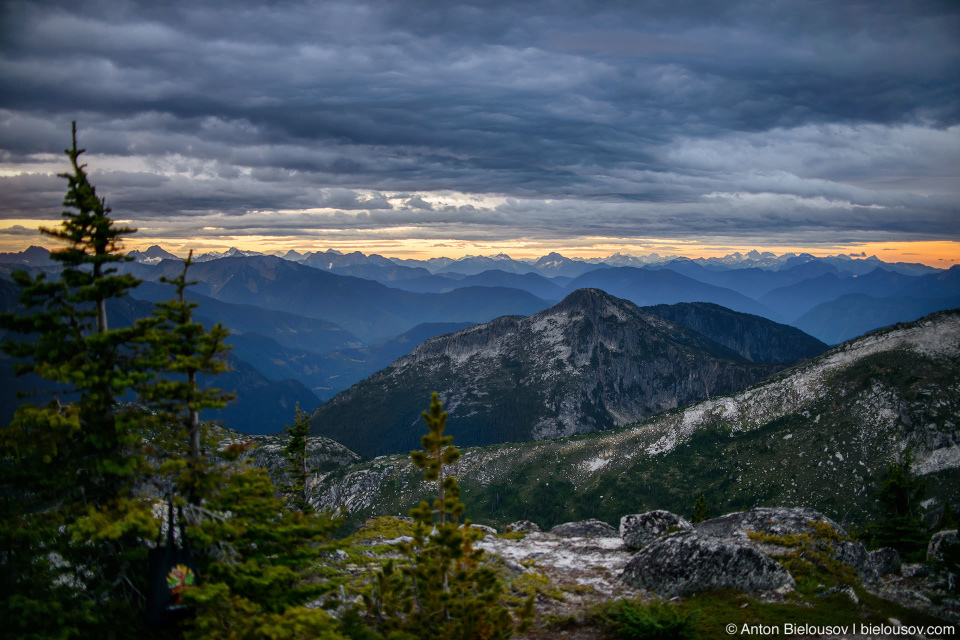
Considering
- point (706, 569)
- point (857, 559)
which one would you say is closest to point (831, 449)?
point (857, 559)

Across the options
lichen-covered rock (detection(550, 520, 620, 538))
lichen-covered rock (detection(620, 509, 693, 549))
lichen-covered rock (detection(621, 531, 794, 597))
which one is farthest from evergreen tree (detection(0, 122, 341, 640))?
lichen-covered rock (detection(550, 520, 620, 538))

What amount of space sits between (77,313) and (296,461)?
1790 inches

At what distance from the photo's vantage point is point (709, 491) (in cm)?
18062

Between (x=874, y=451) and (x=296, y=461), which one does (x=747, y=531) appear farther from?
(x=874, y=451)

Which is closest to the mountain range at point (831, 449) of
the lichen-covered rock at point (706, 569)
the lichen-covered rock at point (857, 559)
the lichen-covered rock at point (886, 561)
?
the lichen-covered rock at point (886, 561)

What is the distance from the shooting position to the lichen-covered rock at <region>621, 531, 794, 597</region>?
28.7 meters

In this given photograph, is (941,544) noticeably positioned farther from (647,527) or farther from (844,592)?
(647,527)

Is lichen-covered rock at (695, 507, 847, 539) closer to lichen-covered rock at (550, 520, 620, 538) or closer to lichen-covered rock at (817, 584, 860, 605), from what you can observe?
lichen-covered rock at (550, 520, 620, 538)

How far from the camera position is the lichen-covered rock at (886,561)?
3362 centimetres

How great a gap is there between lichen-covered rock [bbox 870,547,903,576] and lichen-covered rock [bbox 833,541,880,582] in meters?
0.63

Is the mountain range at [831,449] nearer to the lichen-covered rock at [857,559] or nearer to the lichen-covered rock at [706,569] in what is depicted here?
the lichen-covered rock at [857,559]

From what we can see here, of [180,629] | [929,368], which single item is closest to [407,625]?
[180,629]

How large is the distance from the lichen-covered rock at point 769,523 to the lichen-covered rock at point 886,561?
11.6ft

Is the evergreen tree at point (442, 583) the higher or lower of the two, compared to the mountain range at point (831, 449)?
higher
